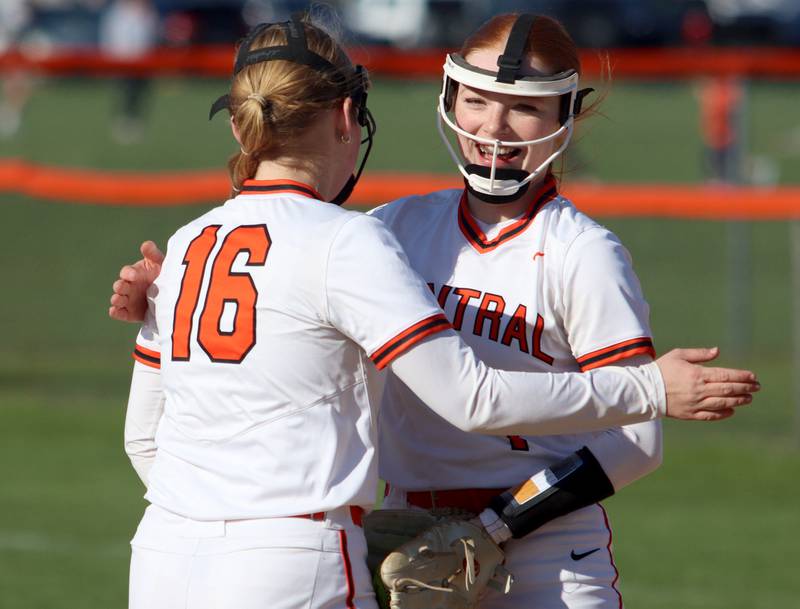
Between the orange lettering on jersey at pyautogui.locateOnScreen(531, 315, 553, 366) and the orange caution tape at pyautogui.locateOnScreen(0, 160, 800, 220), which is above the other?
the orange lettering on jersey at pyautogui.locateOnScreen(531, 315, 553, 366)

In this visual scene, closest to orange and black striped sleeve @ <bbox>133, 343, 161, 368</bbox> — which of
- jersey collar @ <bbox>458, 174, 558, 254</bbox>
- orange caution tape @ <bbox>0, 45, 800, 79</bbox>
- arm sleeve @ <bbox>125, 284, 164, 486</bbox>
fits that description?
arm sleeve @ <bbox>125, 284, 164, 486</bbox>

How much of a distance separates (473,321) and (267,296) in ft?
2.11

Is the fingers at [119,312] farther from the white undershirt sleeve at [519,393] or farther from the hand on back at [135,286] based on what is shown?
the white undershirt sleeve at [519,393]

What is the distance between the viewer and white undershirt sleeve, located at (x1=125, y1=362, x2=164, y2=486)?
309 centimetres

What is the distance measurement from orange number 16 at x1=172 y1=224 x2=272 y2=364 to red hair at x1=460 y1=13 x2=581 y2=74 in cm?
86

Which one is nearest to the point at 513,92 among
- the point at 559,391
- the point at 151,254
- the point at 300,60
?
the point at 300,60

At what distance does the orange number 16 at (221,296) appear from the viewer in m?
2.69

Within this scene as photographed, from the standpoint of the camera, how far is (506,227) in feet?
10.6

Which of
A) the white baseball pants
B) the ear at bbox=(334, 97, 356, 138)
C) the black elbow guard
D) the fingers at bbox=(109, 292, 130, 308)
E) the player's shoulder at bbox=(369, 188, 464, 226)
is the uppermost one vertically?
the ear at bbox=(334, 97, 356, 138)

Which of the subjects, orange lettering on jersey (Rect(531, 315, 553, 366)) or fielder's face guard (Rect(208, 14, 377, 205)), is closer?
fielder's face guard (Rect(208, 14, 377, 205))

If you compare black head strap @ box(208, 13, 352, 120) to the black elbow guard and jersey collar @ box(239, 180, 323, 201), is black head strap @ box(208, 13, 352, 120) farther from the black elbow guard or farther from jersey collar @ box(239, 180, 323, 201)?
the black elbow guard

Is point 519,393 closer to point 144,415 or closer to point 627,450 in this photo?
point 627,450

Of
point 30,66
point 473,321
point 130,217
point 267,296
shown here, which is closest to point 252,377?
point 267,296

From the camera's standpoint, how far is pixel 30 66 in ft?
42.4
